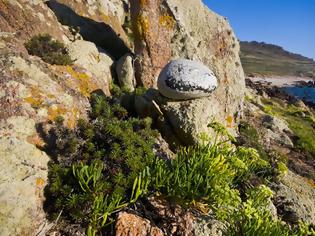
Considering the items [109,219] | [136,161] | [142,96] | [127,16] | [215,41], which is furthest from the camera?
[127,16]

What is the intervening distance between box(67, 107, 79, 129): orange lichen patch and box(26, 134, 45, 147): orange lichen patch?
744 mm

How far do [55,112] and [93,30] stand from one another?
5534 millimetres

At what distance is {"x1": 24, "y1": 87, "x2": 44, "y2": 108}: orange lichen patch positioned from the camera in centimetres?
771

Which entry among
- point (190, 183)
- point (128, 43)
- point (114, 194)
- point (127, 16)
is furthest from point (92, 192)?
point (127, 16)

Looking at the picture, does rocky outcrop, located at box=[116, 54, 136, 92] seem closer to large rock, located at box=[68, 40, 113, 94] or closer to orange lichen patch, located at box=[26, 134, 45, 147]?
large rock, located at box=[68, 40, 113, 94]

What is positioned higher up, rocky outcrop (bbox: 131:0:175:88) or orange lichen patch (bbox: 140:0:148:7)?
orange lichen patch (bbox: 140:0:148:7)

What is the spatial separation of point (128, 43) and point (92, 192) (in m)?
8.25

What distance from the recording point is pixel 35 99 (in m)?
7.81

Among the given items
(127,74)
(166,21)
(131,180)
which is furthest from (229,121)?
(131,180)

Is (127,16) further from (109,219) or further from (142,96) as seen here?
(109,219)

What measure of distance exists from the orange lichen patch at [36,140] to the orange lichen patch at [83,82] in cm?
211

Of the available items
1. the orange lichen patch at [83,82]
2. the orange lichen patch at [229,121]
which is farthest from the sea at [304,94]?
the orange lichen patch at [83,82]

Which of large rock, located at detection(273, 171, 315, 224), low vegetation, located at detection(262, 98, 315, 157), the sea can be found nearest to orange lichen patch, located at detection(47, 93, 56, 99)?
large rock, located at detection(273, 171, 315, 224)

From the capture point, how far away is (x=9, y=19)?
32.0 feet
